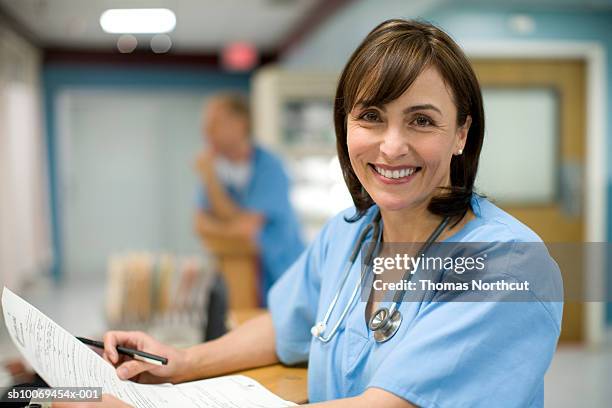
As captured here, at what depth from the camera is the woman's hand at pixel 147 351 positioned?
3.73ft

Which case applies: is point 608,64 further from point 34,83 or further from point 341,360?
point 34,83

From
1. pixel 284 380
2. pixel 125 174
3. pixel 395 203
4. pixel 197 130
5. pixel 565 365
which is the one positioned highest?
pixel 197 130

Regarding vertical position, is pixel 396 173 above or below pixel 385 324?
above

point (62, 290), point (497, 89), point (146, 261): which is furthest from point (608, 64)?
point (62, 290)

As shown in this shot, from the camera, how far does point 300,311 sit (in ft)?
4.29

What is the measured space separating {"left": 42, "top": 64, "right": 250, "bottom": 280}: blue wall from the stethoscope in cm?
812

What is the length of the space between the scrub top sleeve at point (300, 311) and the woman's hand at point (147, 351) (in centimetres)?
21

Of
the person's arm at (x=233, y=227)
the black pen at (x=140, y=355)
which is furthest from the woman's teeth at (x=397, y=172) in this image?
the person's arm at (x=233, y=227)

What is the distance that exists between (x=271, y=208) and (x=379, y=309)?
2.17 metres

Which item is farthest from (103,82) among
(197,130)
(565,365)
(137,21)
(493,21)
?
(565,365)

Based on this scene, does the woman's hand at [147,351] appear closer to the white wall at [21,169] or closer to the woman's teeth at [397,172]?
the woman's teeth at [397,172]

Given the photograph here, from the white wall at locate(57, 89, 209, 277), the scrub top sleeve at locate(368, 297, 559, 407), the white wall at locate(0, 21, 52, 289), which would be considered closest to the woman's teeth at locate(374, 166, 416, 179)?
the scrub top sleeve at locate(368, 297, 559, 407)

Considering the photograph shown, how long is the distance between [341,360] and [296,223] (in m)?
2.19

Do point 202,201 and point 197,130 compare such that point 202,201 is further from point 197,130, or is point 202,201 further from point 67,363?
point 197,130
